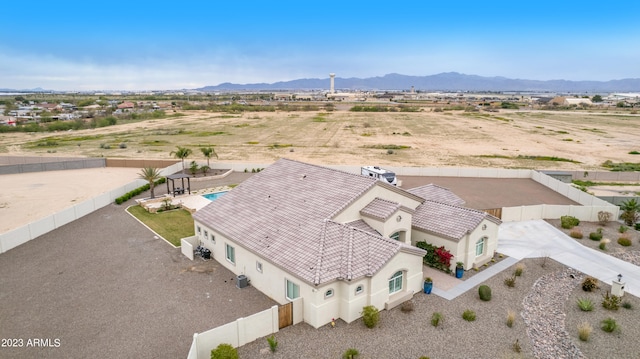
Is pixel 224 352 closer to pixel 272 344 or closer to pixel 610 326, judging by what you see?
pixel 272 344

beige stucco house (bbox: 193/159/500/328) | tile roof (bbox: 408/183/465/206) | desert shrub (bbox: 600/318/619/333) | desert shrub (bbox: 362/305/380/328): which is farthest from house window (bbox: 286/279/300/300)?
tile roof (bbox: 408/183/465/206)

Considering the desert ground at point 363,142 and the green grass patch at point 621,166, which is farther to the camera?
the desert ground at point 363,142

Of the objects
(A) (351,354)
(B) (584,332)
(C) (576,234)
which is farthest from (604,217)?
(A) (351,354)

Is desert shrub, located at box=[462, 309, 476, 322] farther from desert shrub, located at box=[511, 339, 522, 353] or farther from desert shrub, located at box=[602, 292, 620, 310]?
desert shrub, located at box=[602, 292, 620, 310]

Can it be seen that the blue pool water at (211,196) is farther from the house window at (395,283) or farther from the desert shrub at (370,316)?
the desert shrub at (370,316)

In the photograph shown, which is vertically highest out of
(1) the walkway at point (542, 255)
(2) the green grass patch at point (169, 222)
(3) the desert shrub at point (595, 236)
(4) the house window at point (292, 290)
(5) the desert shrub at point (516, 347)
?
(4) the house window at point (292, 290)

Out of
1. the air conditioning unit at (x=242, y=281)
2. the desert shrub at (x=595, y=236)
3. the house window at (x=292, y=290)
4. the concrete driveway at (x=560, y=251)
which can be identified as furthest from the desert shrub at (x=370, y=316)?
the desert shrub at (x=595, y=236)
